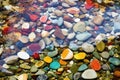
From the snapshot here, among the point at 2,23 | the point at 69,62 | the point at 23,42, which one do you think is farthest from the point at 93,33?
the point at 2,23

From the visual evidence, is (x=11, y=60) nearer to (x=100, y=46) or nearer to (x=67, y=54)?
(x=67, y=54)

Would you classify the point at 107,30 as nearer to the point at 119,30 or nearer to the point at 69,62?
the point at 119,30

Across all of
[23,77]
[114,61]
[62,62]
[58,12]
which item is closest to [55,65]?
[62,62]

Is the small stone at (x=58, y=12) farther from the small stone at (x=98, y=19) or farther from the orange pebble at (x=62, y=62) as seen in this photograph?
the orange pebble at (x=62, y=62)

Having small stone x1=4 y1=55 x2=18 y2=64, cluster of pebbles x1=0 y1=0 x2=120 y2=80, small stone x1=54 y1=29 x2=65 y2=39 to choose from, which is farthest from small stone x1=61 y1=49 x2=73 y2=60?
small stone x1=4 y1=55 x2=18 y2=64

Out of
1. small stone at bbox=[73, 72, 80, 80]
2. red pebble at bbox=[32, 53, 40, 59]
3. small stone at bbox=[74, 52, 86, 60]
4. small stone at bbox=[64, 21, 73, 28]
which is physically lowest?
small stone at bbox=[73, 72, 80, 80]

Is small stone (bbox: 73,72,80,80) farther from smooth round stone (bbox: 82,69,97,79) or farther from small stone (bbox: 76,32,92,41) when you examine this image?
small stone (bbox: 76,32,92,41)

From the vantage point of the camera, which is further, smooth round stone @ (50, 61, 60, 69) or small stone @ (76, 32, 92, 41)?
small stone @ (76, 32, 92, 41)

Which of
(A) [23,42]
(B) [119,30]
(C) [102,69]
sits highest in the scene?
(A) [23,42]
